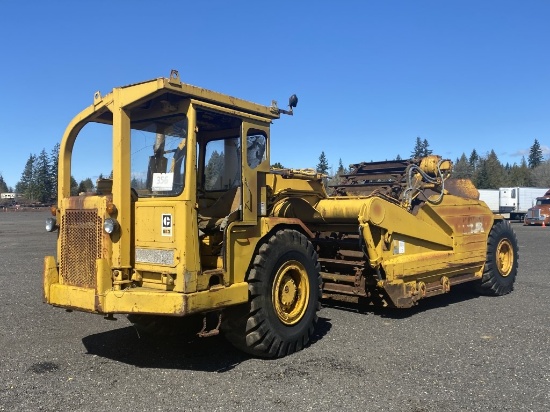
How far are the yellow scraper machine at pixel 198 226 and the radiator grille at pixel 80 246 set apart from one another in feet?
0.06

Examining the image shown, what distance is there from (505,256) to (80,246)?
324 inches

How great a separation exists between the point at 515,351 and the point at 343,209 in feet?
9.07

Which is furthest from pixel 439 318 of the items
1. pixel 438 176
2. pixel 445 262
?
pixel 438 176

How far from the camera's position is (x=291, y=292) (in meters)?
6.10

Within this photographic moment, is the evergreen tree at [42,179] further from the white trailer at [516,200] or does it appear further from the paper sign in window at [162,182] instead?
the paper sign in window at [162,182]

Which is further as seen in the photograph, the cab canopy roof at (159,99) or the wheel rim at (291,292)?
the wheel rim at (291,292)

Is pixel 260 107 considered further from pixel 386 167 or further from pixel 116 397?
pixel 386 167

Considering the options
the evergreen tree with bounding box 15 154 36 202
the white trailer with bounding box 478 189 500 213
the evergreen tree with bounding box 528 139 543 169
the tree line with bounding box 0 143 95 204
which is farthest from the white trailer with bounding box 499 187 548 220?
the evergreen tree with bounding box 528 139 543 169

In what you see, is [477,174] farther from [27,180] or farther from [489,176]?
[27,180]

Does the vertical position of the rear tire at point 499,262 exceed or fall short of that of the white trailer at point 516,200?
it falls short

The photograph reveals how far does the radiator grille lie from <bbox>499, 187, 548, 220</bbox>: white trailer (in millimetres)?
48686

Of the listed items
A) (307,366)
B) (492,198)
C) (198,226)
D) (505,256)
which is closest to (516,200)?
(492,198)

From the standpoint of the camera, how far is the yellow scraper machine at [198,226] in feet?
16.7

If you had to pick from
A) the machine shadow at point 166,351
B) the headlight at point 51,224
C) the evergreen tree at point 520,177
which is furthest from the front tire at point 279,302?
the evergreen tree at point 520,177
